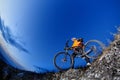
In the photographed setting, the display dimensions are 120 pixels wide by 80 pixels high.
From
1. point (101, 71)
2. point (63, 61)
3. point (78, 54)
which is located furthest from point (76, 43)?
point (101, 71)

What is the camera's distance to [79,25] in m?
6.59

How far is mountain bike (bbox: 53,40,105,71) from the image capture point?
6.67m

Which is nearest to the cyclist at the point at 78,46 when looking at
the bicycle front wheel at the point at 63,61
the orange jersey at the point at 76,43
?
the orange jersey at the point at 76,43

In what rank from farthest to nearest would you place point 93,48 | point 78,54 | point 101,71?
point 101,71, point 78,54, point 93,48

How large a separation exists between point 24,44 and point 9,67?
1.27 meters

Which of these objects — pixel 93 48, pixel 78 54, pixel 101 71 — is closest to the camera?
pixel 93 48

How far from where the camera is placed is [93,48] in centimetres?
673

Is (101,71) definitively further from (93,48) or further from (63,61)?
(63,61)

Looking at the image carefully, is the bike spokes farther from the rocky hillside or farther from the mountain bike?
the rocky hillside

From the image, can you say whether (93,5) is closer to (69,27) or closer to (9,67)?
(69,27)

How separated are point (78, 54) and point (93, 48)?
26 cm

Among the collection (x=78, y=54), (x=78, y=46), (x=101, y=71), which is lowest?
(x=101, y=71)

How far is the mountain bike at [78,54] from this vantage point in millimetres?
6669

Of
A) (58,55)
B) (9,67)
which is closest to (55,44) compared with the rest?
(58,55)
